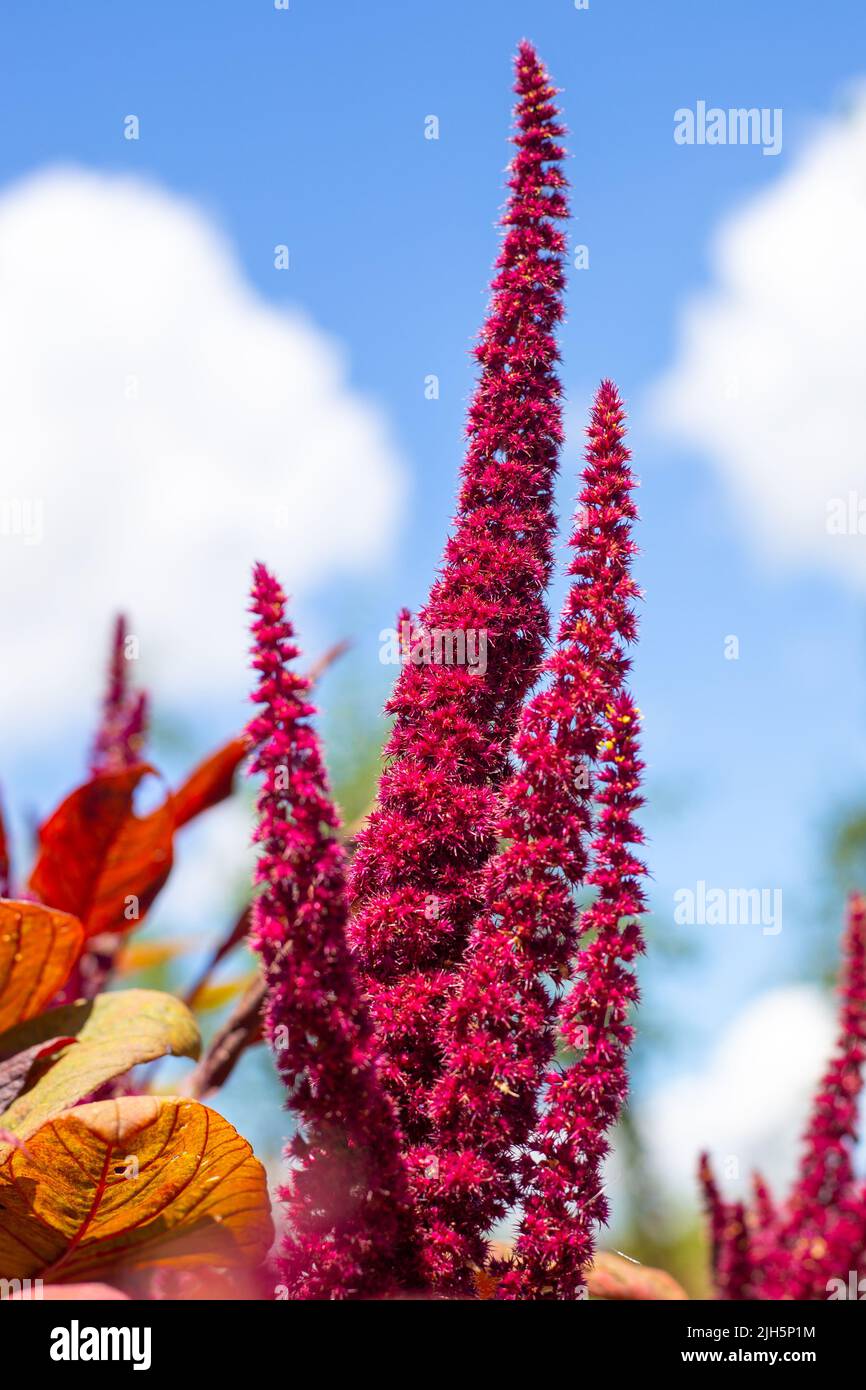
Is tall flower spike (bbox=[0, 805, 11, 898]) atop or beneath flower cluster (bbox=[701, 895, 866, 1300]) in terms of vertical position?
atop

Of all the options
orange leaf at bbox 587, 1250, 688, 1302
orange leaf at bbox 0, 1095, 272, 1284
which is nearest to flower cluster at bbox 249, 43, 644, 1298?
orange leaf at bbox 0, 1095, 272, 1284

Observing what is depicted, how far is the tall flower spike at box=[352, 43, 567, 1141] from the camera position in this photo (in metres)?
1.25

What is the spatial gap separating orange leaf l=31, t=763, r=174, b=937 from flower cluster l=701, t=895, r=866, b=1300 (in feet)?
2.89

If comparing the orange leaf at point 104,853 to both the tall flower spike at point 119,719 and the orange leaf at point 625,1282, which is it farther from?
the orange leaf at point 625,1282

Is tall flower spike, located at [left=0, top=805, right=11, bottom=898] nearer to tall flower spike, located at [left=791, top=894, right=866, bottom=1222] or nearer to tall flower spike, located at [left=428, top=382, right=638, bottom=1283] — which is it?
tall flower spike, located at [left=428, top=382, right=638, bottom=1283]

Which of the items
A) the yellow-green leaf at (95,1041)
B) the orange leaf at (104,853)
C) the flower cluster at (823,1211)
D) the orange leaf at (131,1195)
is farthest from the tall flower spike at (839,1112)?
the orange leaf at (104,853)

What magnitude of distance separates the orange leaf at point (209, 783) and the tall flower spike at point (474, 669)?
0.86m

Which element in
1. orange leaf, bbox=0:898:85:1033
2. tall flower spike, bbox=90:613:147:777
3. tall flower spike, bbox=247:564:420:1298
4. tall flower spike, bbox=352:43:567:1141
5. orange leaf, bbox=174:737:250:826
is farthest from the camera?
tall flower spike, bbox=90:613:147:777

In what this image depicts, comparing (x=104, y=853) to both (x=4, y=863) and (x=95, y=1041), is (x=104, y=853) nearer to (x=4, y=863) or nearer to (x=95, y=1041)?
(x=4, y=863)

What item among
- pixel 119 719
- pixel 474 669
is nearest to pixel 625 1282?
pixel 474 669

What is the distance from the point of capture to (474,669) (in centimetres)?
132

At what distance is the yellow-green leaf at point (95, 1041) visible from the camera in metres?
1.41
